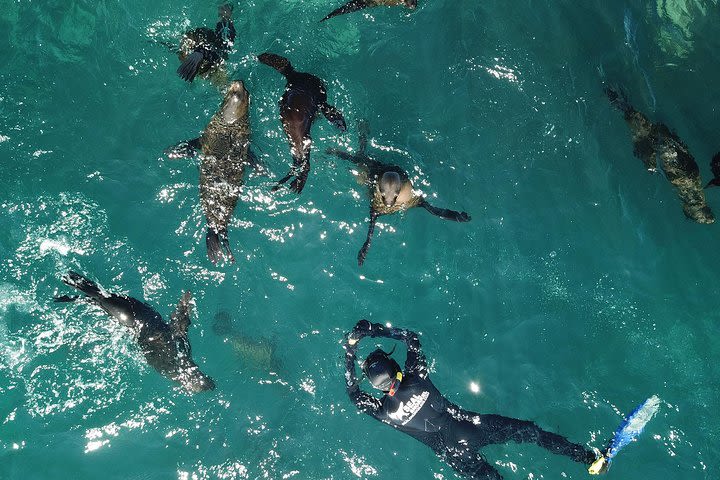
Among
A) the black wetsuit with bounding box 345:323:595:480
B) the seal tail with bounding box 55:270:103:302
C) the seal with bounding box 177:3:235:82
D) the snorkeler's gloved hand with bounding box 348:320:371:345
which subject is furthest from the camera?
the seal with bounding box 177:3:235:82

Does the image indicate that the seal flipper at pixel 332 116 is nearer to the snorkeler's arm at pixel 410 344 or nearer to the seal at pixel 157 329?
the snorkeler's arm at pixel 410 344

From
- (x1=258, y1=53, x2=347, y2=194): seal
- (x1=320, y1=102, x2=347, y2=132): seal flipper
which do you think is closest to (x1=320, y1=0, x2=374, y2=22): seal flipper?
(x1=258, y1=53, x2=347, y2=194): seal

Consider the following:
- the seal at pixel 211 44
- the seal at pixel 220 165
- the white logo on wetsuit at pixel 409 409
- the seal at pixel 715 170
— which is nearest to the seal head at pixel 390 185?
the seal at pixel 220 165

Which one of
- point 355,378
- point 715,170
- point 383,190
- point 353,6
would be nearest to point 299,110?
→ point 383,190

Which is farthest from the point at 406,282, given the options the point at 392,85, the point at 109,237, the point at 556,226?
the point at 109,237

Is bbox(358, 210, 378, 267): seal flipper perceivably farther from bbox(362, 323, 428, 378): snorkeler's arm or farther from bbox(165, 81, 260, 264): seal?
bbox(165, 81, 260, 264): seal
